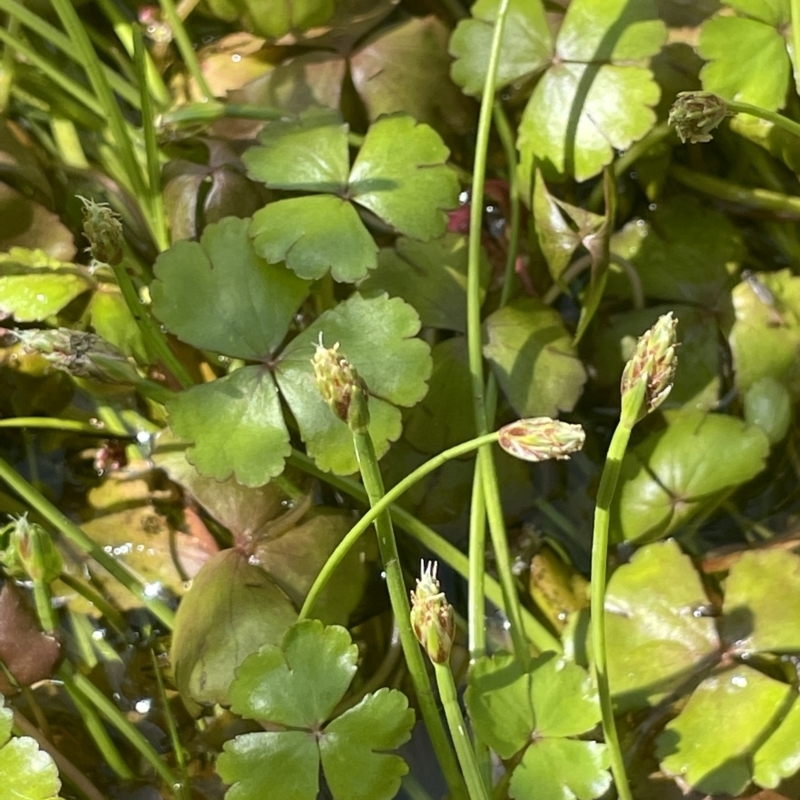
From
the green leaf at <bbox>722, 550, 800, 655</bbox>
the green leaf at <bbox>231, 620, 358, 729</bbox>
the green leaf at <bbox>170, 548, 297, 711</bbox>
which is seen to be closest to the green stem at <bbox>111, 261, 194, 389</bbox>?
the green leaf at <bbox>170, 548, 297, 711</bbox>

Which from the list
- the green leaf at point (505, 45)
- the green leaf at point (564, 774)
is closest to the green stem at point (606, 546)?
the green leaf at point (564, 774)

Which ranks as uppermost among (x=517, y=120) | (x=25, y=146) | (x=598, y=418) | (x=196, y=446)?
(x=25, y=146)

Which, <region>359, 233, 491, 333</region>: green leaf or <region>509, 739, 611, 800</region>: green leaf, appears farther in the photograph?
<region>359, 233, 491, 333</region>: green leaf

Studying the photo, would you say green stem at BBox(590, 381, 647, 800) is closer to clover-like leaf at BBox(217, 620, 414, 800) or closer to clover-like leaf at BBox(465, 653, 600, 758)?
clover-like leaf at BBox(465, 653, 600, 758)

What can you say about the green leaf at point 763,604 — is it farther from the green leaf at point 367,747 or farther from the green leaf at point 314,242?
the green leaf at point 314,242

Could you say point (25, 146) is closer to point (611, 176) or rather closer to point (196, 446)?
point (196, 446)

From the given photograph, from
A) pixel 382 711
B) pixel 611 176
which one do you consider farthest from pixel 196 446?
pixel 611 176
